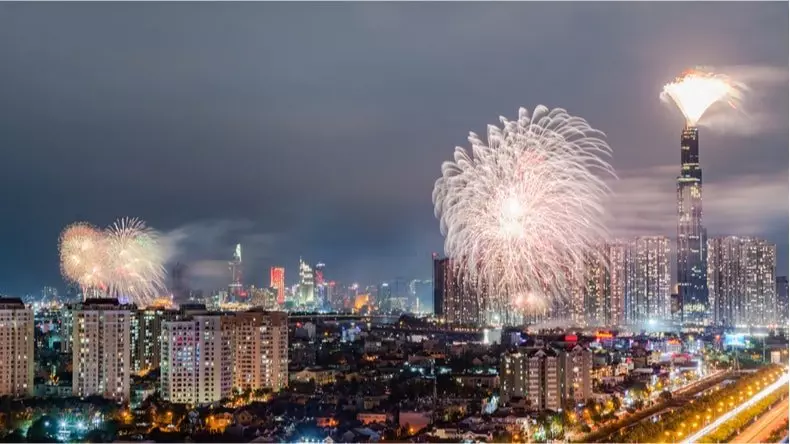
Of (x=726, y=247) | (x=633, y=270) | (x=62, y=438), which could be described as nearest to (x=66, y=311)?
(x=62, y=438)

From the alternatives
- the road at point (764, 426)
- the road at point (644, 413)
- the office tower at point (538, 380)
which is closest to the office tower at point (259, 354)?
the office tower at point (538, 380)

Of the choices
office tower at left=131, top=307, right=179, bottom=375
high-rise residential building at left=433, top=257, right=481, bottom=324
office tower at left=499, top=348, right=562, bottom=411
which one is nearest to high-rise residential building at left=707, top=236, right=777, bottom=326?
high-rise residential building at left=433, top=257, right=481, bottom=324

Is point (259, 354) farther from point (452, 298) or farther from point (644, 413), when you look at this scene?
point (452, 298)

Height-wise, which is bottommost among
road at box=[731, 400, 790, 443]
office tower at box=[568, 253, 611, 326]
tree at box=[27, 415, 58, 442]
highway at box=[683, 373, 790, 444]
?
road at box=[731, 400, 790, 443]

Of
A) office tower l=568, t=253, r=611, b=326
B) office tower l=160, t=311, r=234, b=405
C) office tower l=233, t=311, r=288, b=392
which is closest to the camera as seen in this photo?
office tower l=160, t=311, r=234, b=405

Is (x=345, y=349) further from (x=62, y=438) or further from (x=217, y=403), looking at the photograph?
(x=62, y=438)

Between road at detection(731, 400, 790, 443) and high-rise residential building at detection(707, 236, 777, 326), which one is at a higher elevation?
high-rise residential building at detection(707, 236, 777, 326)

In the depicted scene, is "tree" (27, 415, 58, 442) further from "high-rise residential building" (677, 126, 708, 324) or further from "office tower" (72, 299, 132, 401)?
"high-rise residential building" (677, 126, 708, 324)
